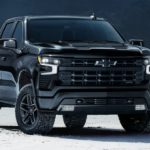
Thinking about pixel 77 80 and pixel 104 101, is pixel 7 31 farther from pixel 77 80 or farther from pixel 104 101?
pixel 104 101

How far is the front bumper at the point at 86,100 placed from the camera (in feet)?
38.3

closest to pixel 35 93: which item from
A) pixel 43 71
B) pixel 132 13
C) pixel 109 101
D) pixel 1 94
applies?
pixel 43 71

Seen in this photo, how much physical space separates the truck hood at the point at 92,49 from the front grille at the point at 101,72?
11 cm

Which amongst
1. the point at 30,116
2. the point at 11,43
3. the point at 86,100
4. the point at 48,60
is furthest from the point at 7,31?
the point at 86,100

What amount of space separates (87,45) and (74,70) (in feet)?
2.00

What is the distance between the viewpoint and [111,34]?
13492 millimetres

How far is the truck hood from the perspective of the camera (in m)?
11.8

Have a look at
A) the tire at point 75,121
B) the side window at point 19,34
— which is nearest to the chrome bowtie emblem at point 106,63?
the side window at point 19,34

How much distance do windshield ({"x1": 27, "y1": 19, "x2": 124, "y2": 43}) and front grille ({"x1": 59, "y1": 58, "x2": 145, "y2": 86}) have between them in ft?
3.76

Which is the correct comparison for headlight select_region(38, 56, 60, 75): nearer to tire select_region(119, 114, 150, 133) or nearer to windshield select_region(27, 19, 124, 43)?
windshield select_region(27, 19, 124, 43)

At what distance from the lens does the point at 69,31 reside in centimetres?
1310

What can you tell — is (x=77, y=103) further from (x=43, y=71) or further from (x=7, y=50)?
(x=7, y=50)

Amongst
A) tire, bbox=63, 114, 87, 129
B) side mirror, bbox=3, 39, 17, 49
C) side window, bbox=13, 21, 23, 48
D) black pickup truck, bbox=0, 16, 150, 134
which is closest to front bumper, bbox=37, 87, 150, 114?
black pickup truck, bbox=0, 16, 150, 134

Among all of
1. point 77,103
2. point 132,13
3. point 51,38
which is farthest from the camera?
point 132,13
